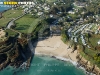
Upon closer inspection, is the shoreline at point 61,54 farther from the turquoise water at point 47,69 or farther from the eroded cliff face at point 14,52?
the eroded cliff face at point 14,52

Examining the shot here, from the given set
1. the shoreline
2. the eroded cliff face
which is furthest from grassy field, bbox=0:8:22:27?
the shoreline

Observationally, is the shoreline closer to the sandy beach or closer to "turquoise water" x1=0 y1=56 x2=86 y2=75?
the sandy beach

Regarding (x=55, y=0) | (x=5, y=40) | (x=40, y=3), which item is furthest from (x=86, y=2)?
(x=5, y=40)

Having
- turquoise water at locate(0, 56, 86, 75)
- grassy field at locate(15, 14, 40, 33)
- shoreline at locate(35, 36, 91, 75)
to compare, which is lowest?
turquoise water at locate(0, 56, 86, 75)

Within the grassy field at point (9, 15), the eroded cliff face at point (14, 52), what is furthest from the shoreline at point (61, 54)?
the grassy field at point (9, 15)

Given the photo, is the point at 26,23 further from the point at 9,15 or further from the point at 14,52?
the point at 14,52

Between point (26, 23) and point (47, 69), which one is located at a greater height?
point (26, 23)

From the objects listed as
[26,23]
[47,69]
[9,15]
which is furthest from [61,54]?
[9,15]
